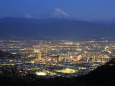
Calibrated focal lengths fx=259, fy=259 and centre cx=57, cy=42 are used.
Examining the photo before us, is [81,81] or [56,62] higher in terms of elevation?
[56,62]

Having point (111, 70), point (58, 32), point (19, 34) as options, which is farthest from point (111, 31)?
point (111, 70)

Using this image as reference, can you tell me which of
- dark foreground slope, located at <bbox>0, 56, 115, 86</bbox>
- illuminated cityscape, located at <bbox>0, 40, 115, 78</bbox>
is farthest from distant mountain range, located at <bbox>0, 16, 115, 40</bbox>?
dark foreground slope, located at <bbox>0, 56, 115, 86</bbox>

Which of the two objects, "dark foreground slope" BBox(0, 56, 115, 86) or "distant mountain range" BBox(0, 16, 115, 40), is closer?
"dark foreground slope" BBox(0, 56, 115, 86)

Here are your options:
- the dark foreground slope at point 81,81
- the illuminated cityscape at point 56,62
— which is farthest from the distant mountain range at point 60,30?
the dark foreground slope at point 81,81

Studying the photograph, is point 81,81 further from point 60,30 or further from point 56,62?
point 60,30

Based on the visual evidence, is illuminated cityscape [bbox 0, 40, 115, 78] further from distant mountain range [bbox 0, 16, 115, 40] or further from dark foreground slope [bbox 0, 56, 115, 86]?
distant mountain range [bbox 0, 16, 115, 40]

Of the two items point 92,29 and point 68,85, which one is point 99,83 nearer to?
point 68,85

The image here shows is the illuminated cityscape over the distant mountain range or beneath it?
beneath

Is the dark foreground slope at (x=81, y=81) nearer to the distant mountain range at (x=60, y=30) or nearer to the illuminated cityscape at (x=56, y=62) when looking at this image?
the illuminated cityscape at (x=56, y=62)

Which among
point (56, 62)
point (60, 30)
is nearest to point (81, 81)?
point (56, 62)

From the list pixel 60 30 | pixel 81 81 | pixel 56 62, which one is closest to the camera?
pixel 81 81

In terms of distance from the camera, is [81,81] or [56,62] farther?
[56,62]

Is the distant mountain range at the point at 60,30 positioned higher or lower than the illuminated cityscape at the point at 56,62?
higher
